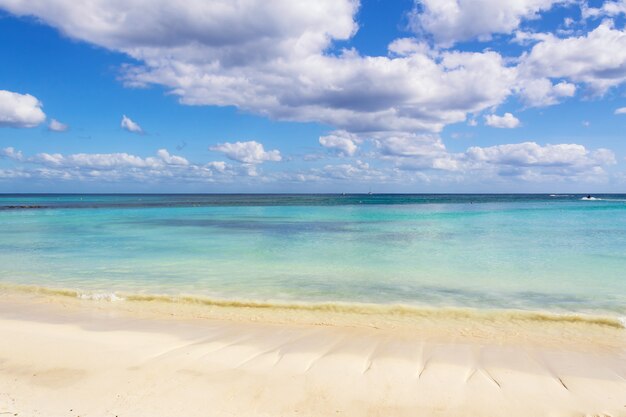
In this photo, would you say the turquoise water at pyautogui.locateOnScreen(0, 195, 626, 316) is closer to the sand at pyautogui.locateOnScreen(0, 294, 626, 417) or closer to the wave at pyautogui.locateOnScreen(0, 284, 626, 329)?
the wave at pyautogui.locateOnScreen(0, 284, 626, 329)

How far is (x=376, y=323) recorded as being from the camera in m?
8.74

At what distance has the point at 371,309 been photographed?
9.80m

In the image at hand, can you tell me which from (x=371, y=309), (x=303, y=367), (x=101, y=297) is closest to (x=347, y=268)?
(x=371, y=309)

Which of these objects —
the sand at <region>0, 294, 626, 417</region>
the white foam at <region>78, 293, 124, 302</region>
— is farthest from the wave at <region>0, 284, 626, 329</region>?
the sand at <region>0, 294, 626, 417</region>

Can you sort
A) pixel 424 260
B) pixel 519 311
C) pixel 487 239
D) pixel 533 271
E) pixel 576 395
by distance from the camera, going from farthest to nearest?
pixel 487 239 → pixel 424 260 → pixel 533 271 → pixel 519 311 → pixel 576 395

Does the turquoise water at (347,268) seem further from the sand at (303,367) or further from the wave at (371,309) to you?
the sand at (303,367)

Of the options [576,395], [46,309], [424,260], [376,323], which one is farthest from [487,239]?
[46,309]

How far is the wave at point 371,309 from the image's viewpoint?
906 cm

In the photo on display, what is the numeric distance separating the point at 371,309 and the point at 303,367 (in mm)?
3844

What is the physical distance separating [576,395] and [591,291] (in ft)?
24.3

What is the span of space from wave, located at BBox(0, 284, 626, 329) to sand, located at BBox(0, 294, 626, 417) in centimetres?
33

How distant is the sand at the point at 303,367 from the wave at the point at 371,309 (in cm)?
33

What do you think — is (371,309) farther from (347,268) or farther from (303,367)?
(347,268)

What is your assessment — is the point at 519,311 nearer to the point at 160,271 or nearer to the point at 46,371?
the point at 46,371
